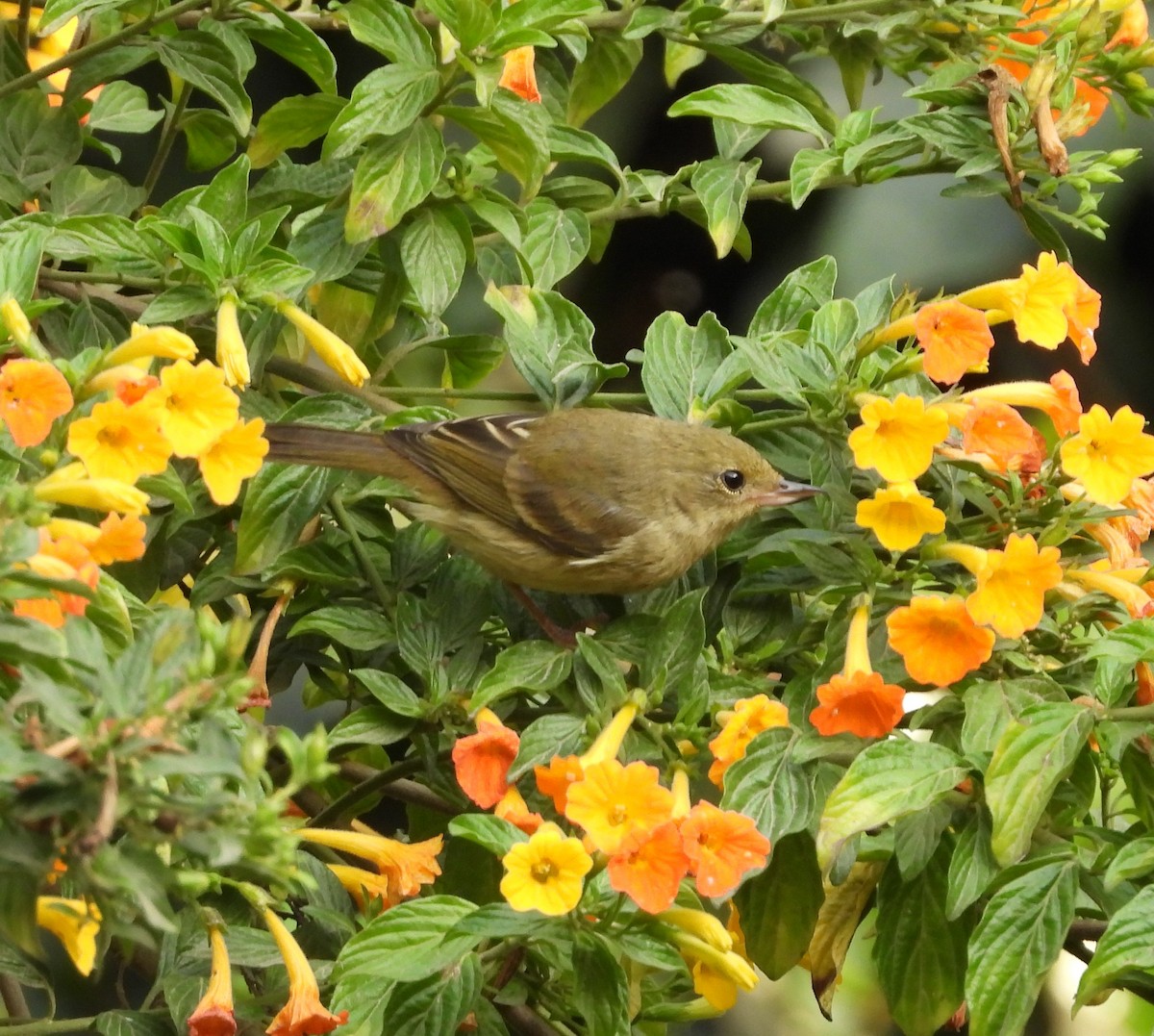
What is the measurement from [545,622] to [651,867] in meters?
0.75

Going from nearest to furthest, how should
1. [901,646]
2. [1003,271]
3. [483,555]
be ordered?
1. [901,646]
2. [483,555]
3. [1003,271]

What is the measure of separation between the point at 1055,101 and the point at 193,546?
1.62m

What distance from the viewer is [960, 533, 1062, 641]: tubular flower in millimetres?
1872

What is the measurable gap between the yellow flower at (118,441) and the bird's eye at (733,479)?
1321mm

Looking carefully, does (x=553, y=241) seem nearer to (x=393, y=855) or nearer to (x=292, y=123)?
(x=292, y=123)

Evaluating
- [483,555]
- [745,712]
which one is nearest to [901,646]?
[745,712]

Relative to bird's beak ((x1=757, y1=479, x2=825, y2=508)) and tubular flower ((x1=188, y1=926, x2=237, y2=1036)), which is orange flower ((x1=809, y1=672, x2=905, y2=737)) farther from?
tubular flower ((x1=188, y1=926, x2=237, y2=1036))

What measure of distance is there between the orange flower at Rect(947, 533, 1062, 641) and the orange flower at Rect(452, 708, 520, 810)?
2.16 ft

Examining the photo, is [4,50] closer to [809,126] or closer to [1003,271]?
[809,126]

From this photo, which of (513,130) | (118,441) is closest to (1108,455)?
(513,130)

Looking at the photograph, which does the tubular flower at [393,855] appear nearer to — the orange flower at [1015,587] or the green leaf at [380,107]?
the orange flower at [1015,587]

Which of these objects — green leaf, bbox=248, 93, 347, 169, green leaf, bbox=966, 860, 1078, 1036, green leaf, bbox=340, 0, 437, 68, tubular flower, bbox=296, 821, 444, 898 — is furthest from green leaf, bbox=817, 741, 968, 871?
green leaf, bbox=248, 93, 347, 169

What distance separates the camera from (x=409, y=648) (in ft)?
7.39

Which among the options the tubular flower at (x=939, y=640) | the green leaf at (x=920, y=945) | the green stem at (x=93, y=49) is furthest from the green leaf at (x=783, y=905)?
the green stem at (x=93, y=49)
